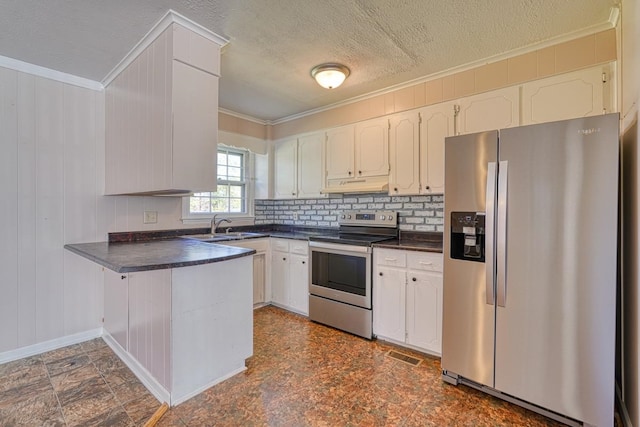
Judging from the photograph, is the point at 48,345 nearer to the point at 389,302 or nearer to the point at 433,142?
the point at 389,302

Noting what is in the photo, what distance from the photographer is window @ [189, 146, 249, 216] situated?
3.73 m

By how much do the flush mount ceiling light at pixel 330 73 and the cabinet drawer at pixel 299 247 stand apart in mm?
1659

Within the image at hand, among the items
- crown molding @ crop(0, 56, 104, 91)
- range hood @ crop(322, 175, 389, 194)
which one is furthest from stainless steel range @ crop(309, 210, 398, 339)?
crown molding @ crop(0, 56, 104, 91)

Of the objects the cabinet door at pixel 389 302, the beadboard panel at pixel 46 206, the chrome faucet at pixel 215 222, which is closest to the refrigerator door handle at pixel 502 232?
the cabinet door at pixel 389 302

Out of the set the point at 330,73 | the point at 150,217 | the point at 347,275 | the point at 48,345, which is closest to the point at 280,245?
the point at 347,275

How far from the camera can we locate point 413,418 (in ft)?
5.69

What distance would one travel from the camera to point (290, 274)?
3500 millimetres

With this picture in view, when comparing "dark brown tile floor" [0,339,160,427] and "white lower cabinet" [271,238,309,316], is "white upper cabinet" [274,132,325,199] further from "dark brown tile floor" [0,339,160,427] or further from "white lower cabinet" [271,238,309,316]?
"dark brown tile floor" [0,339,160,427]

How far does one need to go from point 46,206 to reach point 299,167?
254 cm

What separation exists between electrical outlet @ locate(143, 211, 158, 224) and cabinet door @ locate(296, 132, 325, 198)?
1665mm

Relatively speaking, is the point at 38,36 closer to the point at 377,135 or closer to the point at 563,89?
the point at 377,135

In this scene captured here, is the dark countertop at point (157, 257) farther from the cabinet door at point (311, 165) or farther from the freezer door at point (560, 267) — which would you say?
the freezer door at point (560, 267)

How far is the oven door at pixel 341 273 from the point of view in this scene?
2814mm

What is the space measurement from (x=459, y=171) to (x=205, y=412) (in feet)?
7.21
